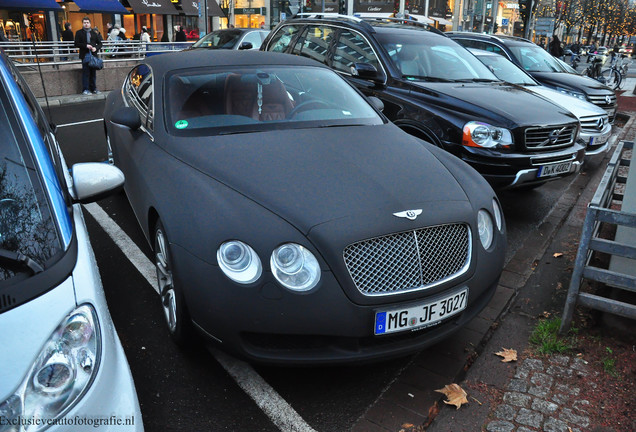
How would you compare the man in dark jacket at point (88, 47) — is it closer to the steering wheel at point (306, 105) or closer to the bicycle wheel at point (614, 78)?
the steering wheel at point (306, 105)

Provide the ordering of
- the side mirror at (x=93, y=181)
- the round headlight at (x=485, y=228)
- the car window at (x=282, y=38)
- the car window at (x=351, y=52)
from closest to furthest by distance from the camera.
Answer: the side mirror at (x=93, y=181), the round headlight at (x=485, y=228), the car window at (x=351, y=52), the car window at (x=282, y=38)

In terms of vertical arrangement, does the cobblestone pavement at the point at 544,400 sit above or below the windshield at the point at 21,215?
below

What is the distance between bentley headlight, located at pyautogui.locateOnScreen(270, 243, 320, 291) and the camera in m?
2.64

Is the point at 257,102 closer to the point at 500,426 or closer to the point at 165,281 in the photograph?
the point at 165,281

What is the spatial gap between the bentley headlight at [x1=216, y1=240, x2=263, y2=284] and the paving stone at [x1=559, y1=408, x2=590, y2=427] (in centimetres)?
175

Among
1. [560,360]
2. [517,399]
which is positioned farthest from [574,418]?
[560,360]

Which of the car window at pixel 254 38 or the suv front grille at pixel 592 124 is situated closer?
the suv front grille at pixel 592 124

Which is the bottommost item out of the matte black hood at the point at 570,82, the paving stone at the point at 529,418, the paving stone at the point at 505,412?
the paving stone at the point at 505,412

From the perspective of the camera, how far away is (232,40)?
587 inches

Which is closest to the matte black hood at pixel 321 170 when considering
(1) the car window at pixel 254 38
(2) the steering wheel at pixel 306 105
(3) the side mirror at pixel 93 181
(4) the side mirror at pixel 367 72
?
(2) the steering wheel at pixel 306 105

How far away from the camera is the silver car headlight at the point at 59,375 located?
1.60m

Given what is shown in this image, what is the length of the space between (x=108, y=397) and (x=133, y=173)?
8.13 feet

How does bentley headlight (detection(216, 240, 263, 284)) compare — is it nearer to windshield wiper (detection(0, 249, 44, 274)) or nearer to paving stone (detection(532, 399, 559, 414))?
windshield wiper (detection(0, 249, 44, 274))

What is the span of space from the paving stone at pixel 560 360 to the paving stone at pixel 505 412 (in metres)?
0.59
